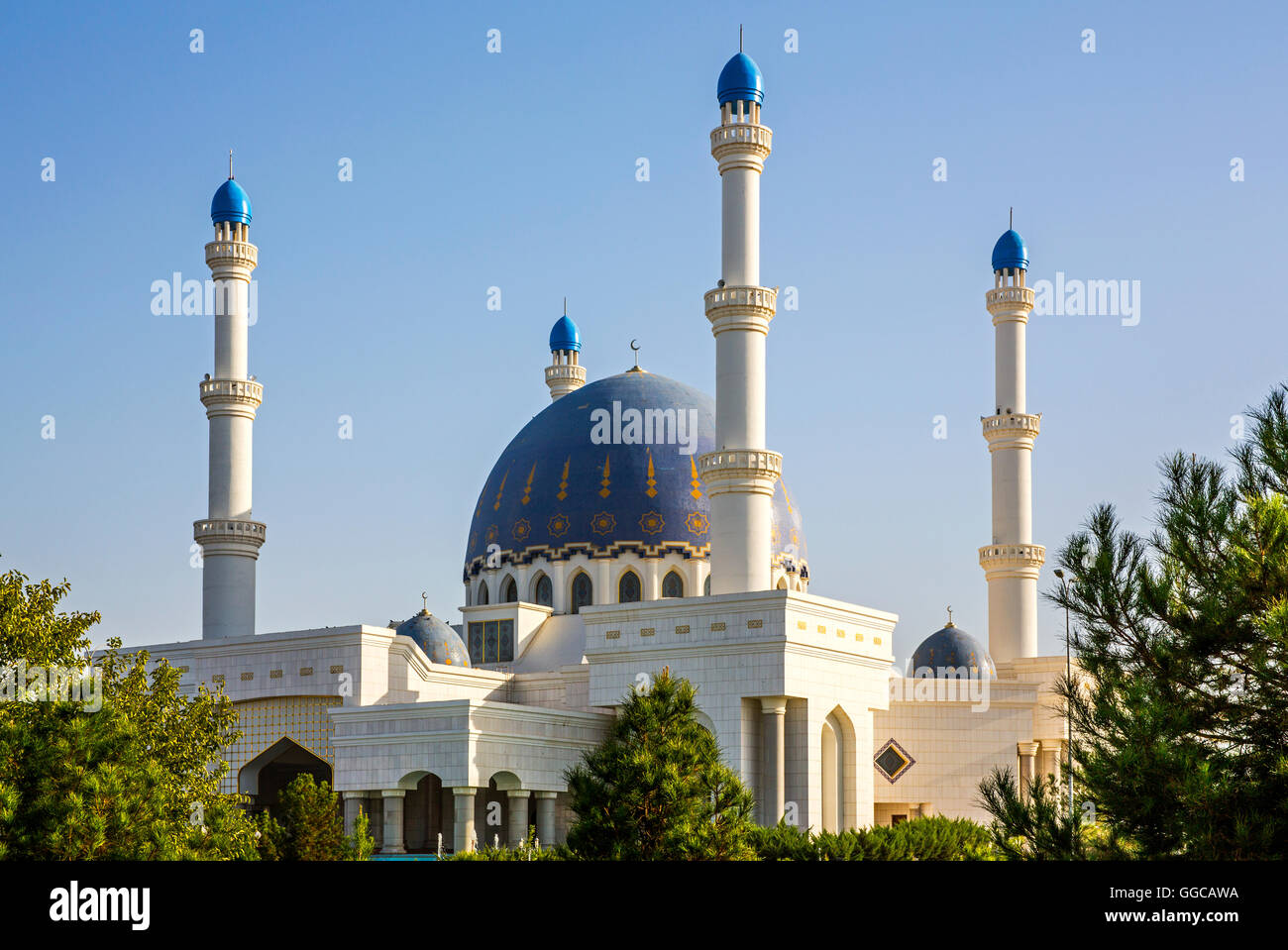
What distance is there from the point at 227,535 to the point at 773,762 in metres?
15.7

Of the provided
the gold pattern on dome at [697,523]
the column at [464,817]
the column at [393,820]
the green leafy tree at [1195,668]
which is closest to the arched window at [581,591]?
the gold pattern on dome at [697,523]

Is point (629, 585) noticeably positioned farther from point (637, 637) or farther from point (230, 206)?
point (230, 206)

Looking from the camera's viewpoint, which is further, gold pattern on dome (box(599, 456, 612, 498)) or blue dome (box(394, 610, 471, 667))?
gold pattern on dome (box(599, 456, 612, 498))

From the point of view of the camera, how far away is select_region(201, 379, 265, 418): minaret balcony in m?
40.3

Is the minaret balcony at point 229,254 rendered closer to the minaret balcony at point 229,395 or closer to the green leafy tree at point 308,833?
the minaret balcony at point 229,395

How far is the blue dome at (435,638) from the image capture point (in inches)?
1580

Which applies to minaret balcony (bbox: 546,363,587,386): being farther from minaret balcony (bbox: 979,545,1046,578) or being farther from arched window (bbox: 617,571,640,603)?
minaret balcony (bbox: 979,545,1046,578)

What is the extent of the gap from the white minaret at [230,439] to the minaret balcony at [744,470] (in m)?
12.8

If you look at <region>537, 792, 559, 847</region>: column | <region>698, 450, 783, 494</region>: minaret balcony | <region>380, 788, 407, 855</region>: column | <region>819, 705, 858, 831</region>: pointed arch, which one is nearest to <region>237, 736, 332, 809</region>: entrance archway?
<region>380, 788, 407, 855</region>: column

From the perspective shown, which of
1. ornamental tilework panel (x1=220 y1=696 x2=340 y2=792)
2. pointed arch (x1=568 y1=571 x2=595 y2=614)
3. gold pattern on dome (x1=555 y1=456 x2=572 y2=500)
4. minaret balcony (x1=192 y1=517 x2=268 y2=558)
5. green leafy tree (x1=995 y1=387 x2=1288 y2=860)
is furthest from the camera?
gold pattern on dome (x1=555 y1=456 x2=572 y2=500)

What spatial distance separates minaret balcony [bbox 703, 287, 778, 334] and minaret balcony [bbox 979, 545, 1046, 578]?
38.1 feet
